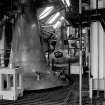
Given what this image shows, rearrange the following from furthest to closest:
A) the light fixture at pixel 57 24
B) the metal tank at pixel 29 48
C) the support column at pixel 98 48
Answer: the light fixture at pixel 57 24 → the metal tank at pixel 29 48 → the support column at pixel 98 48

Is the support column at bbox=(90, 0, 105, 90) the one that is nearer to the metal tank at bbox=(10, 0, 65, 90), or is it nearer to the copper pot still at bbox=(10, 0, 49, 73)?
the metal tank at bbox=(10, 0, 65, 90)

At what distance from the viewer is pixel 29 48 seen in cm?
476

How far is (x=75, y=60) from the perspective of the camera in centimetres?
916

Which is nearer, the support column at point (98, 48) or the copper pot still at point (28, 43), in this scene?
the support column at point (98, 48)

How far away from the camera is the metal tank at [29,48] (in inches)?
184

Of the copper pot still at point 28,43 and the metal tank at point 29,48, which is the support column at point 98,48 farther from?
the copper pot still at point 28,43

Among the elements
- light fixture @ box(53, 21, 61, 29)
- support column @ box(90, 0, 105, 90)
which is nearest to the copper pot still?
support column @ box(90, 0, 105, 90)

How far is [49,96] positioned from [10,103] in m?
0.75

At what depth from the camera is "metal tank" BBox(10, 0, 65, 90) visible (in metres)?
4.66

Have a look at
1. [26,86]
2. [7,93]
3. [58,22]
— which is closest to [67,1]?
Answer: [26,86]

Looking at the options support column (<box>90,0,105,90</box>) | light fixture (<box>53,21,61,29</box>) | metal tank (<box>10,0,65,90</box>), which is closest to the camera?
support column (<box>90,0,105,90</box>)

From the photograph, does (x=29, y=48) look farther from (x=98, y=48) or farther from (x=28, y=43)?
(x=98, y=48)

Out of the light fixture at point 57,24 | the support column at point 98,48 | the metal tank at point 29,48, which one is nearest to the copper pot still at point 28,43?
the metal tank at point 29,48

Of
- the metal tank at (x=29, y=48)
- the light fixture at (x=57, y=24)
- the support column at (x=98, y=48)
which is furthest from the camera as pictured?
the light fixture at (x=57, y=24)
